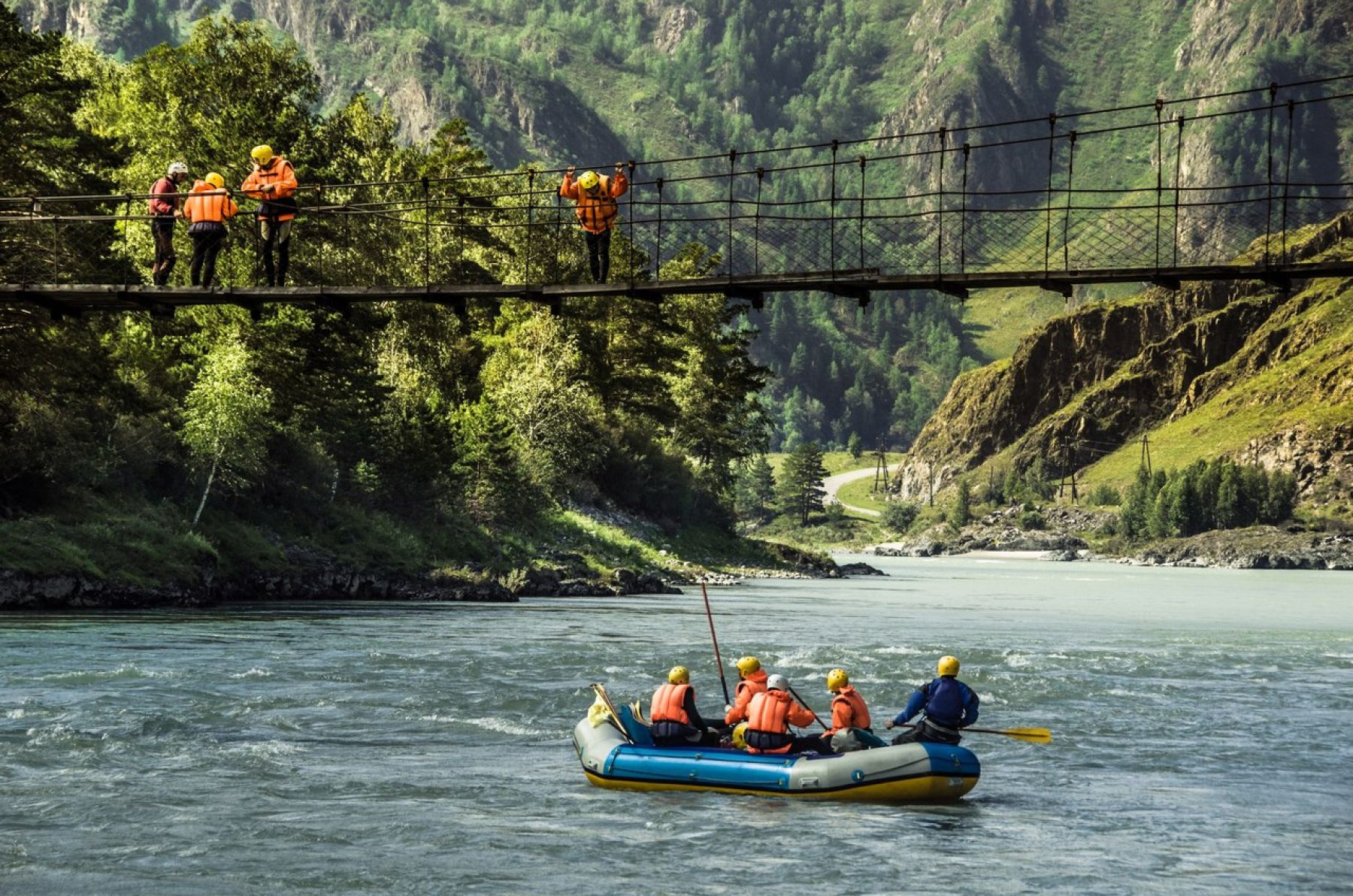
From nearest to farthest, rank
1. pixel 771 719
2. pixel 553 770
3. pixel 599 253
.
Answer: pixel 771 719
pixel 553 770
pixel 599 253

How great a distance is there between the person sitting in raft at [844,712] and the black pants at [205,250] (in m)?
15.4

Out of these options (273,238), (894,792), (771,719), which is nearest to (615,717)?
(771,719)

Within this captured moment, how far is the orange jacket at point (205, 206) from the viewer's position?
31.2 m

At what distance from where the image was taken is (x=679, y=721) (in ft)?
77.4

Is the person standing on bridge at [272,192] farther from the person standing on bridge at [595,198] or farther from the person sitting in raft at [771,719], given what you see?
→ the person sitting in raft at [771,719]

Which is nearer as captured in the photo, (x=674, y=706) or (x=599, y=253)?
(x=674, y=706)

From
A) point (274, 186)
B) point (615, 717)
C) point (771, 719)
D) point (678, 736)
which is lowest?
point (678, 736)

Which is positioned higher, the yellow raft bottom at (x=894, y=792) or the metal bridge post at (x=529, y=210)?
the metal bridge post at (x=529, y=210)

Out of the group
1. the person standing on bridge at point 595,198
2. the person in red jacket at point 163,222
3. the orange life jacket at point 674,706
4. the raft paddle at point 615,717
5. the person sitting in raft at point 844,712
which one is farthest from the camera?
the person standing on bridge at point 595,198

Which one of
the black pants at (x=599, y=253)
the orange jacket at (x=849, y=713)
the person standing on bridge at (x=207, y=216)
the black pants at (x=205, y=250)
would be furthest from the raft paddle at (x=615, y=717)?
the black pants at (x=205, y=250)

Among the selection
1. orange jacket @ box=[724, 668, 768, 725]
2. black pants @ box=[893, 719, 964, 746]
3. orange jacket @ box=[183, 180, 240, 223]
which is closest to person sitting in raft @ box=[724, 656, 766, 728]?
orange jacket @ box=[724, 668, 768, 725]

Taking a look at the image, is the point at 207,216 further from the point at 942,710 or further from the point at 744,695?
the point at 942,710

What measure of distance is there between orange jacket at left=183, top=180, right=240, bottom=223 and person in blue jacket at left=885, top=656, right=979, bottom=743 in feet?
54.0

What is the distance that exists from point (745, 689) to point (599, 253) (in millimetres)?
12597
